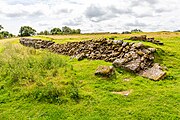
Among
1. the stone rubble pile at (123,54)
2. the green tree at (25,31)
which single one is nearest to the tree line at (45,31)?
the green tree at (25,31)

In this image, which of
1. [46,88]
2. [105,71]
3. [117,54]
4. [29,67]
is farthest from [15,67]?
[117,54]

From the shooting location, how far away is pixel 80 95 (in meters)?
10.6

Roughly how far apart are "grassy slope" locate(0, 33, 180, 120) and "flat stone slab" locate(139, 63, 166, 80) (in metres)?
0.36

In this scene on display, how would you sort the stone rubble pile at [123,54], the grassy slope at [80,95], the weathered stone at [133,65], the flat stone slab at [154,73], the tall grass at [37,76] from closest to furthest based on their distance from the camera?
1. the grassy slope at [80,95]
2. the tall grass at [37,76]
3. the flat stone slab at [154,73]
4. the weathered stone at [133,65]
5. the stone rubble pile at [123,54]

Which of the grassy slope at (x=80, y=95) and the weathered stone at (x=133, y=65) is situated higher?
the weathered stone at (x=133, y=65)

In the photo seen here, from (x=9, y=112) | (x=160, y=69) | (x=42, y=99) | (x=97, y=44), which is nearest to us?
(x=9, y=112)

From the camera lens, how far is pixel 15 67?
47.0 feet

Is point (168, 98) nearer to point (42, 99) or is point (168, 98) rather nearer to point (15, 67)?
point (42, 99)

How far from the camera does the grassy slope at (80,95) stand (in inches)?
362

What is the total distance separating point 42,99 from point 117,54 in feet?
23.5

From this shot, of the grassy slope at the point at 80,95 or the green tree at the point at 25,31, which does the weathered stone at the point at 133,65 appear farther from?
the green tree at the point at 25,31

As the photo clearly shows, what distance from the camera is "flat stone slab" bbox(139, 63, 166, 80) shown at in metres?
12.5

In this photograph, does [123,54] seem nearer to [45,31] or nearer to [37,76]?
[37,76]

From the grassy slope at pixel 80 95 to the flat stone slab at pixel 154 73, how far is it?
0.36 metres
